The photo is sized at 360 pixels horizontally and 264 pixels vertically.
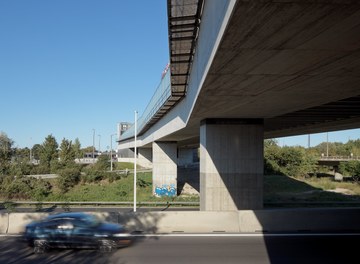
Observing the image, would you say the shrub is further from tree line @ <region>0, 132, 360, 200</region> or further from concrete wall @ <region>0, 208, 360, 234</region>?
concrete wall @ <region>0, 208, 360, 234</region>

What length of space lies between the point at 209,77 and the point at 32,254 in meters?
8.41

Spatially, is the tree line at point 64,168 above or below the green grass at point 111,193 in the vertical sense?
above

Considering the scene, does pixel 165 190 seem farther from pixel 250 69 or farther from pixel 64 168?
pixel 250 69

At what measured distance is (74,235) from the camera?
13.6m

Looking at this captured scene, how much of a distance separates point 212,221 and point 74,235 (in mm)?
6667

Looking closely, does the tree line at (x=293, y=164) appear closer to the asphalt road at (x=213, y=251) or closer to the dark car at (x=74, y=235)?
the asphalt road at (x=213, y=251)

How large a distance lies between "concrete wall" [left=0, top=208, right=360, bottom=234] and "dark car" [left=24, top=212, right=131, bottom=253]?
12.5ft

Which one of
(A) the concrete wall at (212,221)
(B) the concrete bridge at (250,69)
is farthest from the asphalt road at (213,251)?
(B) the concrete bridge at (250,69)

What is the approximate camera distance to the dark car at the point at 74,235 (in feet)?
44.6

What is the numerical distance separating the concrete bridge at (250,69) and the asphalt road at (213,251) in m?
5.21

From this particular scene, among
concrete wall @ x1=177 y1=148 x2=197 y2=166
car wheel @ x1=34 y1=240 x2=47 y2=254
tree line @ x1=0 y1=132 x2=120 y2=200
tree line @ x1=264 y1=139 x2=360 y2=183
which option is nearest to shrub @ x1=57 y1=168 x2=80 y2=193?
tree line @ x1=0 y1=132 x2=120 y2=200

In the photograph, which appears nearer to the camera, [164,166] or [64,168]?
[164,166]

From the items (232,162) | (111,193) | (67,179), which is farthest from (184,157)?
(232,162)

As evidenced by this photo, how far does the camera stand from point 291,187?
5594cm
